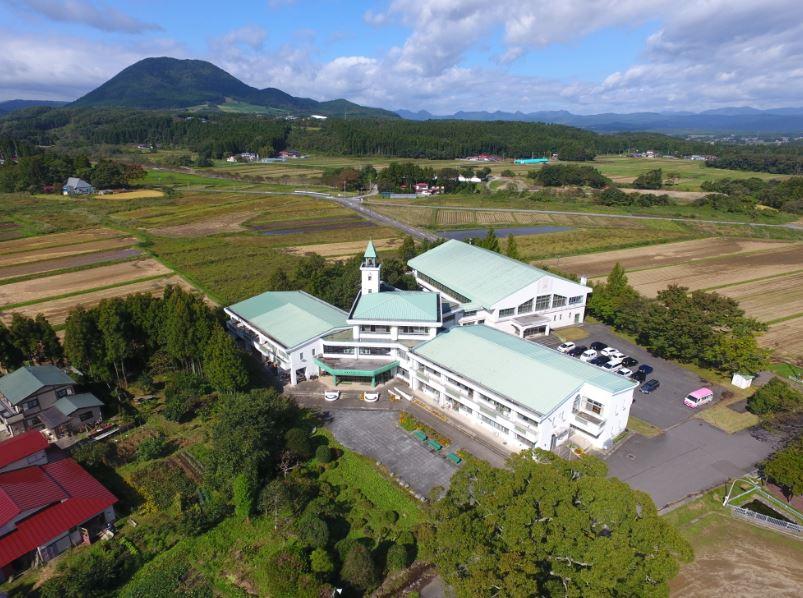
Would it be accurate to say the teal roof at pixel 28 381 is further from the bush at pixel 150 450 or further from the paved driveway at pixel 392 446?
the paved driveway at pixel 392 446

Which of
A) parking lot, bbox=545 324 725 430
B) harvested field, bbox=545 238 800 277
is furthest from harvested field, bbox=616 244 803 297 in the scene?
parking lot, bbox=545 324 725 430

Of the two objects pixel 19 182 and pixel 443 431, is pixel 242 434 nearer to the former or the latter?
pixel 443 431

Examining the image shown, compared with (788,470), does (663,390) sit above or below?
below

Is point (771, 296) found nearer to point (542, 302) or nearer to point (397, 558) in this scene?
point (542, 302)

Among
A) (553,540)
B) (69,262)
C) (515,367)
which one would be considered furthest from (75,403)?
(69,262)

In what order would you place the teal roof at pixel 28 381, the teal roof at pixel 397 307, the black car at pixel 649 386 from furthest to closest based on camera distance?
the teal roof at pixel 397 307
the black car at pixel 649 386
the teal roof at pixel 28 381

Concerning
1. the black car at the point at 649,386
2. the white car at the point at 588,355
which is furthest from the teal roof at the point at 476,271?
the black car at the point at 649,386

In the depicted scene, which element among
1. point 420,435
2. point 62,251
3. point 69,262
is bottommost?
point 420,435

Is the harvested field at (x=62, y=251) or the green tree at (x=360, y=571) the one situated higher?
the harvested field at (x=62, y=251)
